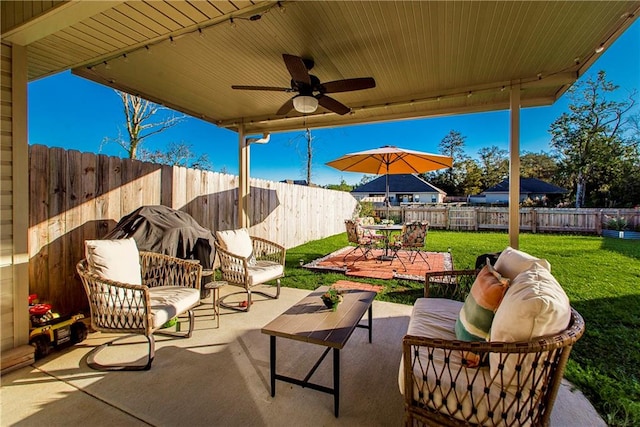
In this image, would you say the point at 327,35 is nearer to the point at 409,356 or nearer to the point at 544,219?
the point at 409,356

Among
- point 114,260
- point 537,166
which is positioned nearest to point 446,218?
point 114,260

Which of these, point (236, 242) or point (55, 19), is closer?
point (55, 19)

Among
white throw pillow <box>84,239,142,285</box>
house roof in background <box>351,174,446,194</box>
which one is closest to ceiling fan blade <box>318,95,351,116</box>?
white throw pillow <box>84,239,142,285</box>

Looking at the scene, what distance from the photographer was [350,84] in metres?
3.16

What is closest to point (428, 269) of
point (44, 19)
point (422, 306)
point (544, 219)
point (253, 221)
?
point (422, 306)

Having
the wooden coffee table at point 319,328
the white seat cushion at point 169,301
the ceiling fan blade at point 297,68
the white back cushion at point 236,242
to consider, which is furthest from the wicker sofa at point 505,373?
the white back cushion at point 236,242

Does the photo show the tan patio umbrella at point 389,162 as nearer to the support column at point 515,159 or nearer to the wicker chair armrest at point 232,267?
the support column at point 515,159

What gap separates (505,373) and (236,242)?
130 inches

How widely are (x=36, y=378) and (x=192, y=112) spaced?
444 cm

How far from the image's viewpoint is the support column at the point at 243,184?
5699mm

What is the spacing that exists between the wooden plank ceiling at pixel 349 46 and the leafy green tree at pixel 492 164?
24.8 metres

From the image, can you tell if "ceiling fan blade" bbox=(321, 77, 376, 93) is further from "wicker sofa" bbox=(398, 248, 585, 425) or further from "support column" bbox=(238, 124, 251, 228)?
"support column" bbox=(238, 124, 251, 228)

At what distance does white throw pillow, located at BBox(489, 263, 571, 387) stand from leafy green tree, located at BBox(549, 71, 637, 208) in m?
20.3

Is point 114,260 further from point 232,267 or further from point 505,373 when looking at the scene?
point 505,373
